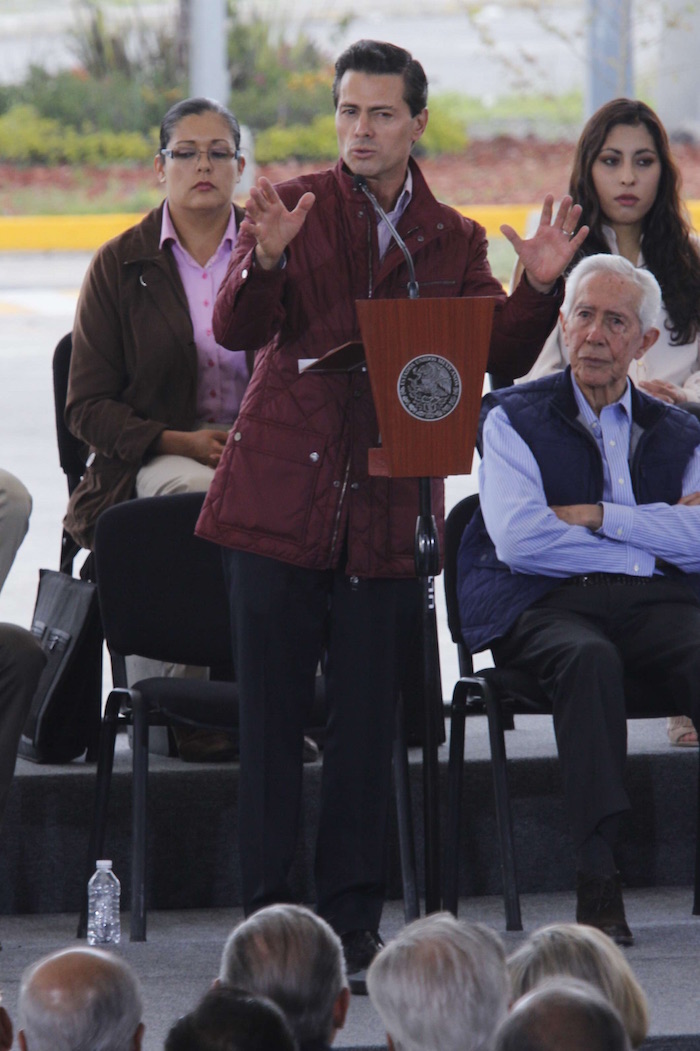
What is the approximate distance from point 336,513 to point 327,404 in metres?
0.20

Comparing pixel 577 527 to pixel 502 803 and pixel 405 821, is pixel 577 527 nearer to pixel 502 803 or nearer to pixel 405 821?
pixel 502 803

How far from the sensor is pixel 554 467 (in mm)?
3863

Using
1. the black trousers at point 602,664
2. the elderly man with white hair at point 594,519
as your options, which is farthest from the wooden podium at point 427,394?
the elderly man with white hair at point 594,519

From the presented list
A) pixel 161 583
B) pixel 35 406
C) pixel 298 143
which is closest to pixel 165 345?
pixel 161 583

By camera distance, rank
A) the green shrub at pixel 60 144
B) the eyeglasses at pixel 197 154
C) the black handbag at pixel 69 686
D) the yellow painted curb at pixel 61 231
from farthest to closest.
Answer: the green shrub at pixel 60 144 < the yellow painted curb at pixel 61 231 < the eyeglasses at pixel 197 154 < the black handbag at pixel 69 686

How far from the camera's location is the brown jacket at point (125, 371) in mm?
4141

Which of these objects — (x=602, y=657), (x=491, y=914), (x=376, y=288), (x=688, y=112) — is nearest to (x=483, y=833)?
(x=491, y=914)

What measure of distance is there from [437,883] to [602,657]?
2.00 ft

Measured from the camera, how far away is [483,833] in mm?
4023

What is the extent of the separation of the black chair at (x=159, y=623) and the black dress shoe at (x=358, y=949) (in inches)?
16.3

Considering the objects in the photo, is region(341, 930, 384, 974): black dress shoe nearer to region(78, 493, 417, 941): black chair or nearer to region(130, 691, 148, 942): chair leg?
region(78, 493, 417, 941): black chair

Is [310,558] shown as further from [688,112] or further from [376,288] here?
[688,112]

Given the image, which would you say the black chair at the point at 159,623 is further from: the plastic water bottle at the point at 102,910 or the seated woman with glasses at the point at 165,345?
the seated woman with glasses at the point at 165,345

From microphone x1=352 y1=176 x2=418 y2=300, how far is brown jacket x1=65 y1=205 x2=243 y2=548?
1017mm
